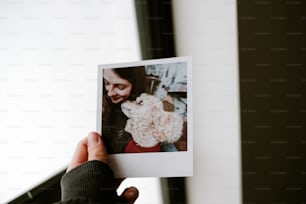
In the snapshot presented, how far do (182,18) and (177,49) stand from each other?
86mm

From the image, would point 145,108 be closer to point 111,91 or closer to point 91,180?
point 111,91

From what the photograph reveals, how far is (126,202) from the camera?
2.32 feet

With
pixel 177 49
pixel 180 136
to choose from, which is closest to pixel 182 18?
pixel 177 49

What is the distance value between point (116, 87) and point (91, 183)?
223mm

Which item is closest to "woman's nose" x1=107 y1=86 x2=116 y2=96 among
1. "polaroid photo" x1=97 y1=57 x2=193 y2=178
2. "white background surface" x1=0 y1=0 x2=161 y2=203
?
"polaroid photo" x1=97 y1=57 x2=193 y2=178

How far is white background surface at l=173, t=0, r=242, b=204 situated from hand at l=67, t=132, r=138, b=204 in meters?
0.14

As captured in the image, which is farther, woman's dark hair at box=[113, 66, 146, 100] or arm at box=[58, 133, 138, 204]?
woman's dark hair at box=[113, 66, 146, 100]

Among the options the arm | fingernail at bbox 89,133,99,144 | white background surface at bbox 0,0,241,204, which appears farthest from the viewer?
white background surface at bbox 0,0,241,204

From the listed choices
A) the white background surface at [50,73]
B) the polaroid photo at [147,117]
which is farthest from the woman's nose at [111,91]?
the white background surface at [50,73]

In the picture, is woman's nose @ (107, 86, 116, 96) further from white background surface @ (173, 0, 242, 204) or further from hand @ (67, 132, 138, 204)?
white background surface @ (173, 0, 242, 204)

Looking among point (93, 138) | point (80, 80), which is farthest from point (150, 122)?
point (80, 80)

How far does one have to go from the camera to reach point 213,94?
2.81 feet

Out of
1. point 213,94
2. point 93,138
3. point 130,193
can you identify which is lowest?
point 130,193

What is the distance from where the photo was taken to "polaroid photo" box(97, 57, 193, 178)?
71cm
